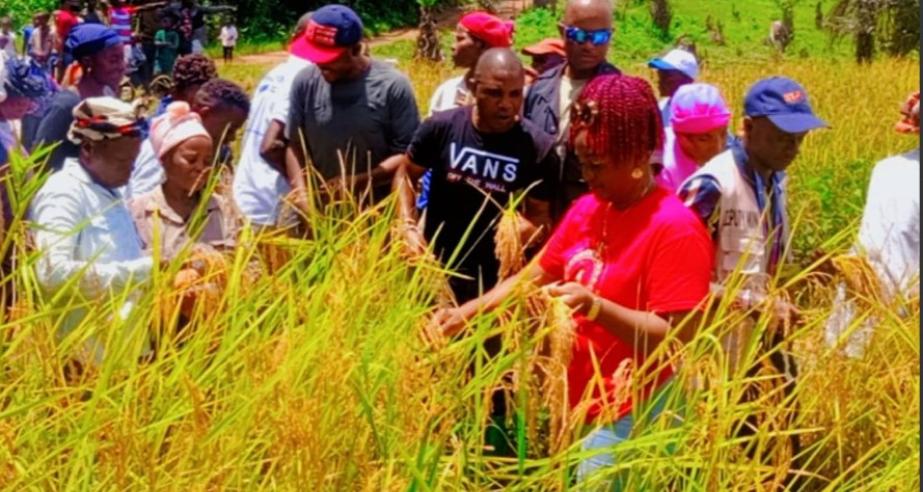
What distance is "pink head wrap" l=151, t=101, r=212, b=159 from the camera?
12.8 ft

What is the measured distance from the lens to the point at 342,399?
245cm

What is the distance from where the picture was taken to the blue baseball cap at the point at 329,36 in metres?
4.69

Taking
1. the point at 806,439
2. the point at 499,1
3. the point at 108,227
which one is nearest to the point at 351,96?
the point at 108,227

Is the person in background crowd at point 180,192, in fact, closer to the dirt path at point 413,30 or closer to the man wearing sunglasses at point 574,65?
Answer: the man wearing sunglasses at point 574,65

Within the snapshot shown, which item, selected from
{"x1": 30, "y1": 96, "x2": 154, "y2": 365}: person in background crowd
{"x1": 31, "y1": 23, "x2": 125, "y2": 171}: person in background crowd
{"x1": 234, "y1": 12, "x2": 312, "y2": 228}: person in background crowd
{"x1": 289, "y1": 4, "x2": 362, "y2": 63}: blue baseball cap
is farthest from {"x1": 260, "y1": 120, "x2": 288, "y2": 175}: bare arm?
{"x1": 30, "y1": 96, "x2": 154, "y2": 365}: person in background crowd

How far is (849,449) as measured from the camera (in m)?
3.15

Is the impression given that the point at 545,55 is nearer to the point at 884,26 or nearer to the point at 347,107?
the point at 347,107

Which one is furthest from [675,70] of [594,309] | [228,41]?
[228,41]

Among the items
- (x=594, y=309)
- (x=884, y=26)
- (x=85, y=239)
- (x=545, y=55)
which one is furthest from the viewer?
(x=884, y=26)

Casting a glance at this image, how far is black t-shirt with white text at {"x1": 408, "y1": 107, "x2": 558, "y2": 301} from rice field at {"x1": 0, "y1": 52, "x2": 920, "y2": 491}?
3.41 ft

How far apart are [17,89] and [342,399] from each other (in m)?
3.05

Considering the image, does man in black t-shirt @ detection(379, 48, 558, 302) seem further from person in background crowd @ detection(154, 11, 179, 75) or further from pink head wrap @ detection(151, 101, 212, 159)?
person in background crowd @ detection(154, 11, 179, 75)

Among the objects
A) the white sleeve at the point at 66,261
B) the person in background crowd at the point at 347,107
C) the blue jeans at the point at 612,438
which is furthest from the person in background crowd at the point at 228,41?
the blue jeans at the point at 612,438

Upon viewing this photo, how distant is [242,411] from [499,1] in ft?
91.8
